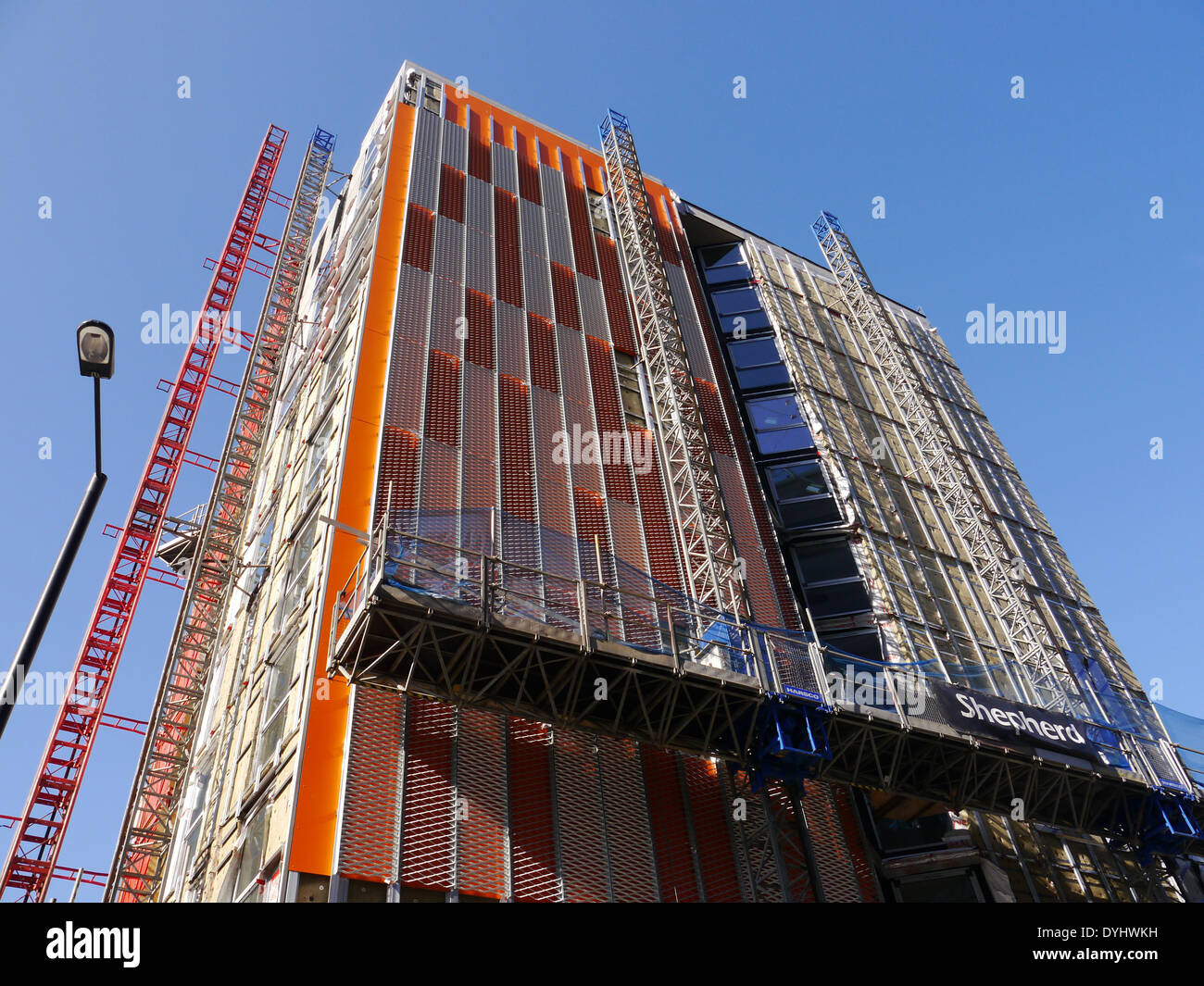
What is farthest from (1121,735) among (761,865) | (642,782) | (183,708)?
(183,708)

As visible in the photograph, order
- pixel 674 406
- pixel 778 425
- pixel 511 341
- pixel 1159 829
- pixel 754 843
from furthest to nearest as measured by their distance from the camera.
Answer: pixel 778 425 < pixel 674 406 < pixel 511 341 < pixel 1159 829 < pixel 754 843

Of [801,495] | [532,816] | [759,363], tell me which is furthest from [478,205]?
[532,816]

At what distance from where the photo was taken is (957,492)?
34.5 meters

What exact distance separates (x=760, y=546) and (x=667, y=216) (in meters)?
18.4

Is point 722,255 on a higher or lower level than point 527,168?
higher

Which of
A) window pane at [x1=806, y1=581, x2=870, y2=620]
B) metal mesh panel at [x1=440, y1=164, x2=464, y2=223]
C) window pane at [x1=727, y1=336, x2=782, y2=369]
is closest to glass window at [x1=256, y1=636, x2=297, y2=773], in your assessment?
window pane at [x1=806, y1=581, x2=870, y2=620]

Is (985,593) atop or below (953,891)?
atop

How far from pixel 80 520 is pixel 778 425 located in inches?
1083

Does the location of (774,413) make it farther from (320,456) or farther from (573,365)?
(320,456)

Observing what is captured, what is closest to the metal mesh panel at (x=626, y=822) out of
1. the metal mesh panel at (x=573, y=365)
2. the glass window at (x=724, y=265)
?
the metal mesh panel at (x=573, y=365)

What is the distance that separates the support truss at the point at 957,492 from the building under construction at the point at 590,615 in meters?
0.15

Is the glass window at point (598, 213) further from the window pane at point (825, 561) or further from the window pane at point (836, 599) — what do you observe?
the window pane at point (836, 599)
